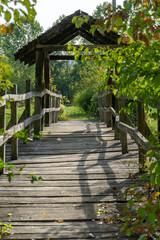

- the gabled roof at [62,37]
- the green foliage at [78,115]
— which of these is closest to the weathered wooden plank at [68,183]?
the gabled roof at [62,37]

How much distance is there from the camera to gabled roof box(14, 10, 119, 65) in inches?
343

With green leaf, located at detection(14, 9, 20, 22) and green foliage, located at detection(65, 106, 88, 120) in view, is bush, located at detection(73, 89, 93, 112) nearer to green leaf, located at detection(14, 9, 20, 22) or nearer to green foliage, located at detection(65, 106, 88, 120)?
green foliage, located at detection(65, 106, 88, 120)

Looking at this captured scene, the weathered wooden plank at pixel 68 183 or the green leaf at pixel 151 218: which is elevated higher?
the green leaf at pixel 151 218

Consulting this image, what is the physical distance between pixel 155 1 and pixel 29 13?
0.78 metres

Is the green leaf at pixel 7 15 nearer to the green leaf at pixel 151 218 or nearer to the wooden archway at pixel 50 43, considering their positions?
the green leaf at pixel 151 218

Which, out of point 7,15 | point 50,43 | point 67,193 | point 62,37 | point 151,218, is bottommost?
point 67,193

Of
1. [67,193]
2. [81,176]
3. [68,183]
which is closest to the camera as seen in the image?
[67,193]

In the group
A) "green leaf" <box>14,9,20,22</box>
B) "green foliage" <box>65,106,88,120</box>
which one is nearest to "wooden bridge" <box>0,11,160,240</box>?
"green leaf" <box>14,9,20,22</box>

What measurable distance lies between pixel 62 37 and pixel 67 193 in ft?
23.3

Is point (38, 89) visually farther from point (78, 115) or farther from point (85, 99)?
point (78, 115)

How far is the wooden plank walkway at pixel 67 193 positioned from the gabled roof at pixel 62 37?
3309 millimetres

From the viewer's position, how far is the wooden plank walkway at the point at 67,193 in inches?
115

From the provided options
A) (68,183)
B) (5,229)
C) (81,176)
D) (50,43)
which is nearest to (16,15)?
(5,229)

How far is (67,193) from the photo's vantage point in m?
3.88
